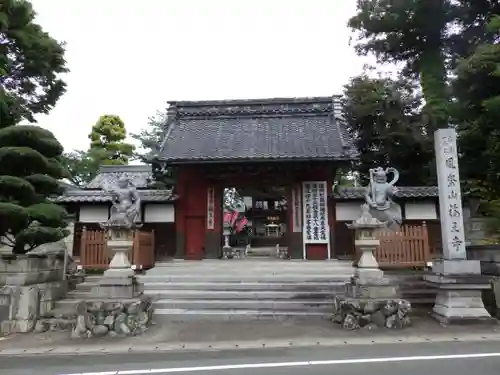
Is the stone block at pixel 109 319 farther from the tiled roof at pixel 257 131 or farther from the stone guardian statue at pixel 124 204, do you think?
the tiled roof at pixel 257 131

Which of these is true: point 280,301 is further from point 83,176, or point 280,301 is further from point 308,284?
point 83,176

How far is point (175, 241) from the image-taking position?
51.1 ft

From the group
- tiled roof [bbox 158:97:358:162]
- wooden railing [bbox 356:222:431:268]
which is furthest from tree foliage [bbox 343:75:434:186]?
wooden railing [bbox 356:222:431:268]

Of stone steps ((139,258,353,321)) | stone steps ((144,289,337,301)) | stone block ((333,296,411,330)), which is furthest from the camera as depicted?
stone steps ((144,289,337,301))

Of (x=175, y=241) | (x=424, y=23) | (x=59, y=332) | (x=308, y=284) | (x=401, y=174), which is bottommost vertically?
(x=59, y=332)

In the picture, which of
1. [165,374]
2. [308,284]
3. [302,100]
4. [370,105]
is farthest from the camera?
[370,105]

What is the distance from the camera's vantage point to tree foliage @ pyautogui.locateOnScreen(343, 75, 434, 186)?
2033 cm

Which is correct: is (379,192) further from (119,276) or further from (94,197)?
(94,197)

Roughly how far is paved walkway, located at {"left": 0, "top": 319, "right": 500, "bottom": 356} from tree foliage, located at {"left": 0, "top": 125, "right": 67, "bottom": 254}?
7.43ft

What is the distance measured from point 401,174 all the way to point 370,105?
4119 mm

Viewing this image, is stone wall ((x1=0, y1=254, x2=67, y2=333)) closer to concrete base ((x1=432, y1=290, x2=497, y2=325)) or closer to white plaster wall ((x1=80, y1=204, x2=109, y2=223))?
white plaster wall ((x1=80, y1=204, x2=109, y2=223))

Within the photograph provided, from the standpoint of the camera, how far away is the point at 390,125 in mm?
21047

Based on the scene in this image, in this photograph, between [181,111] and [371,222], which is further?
[181,111]

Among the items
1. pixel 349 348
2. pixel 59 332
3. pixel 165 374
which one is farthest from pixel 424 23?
pixel 59 332
